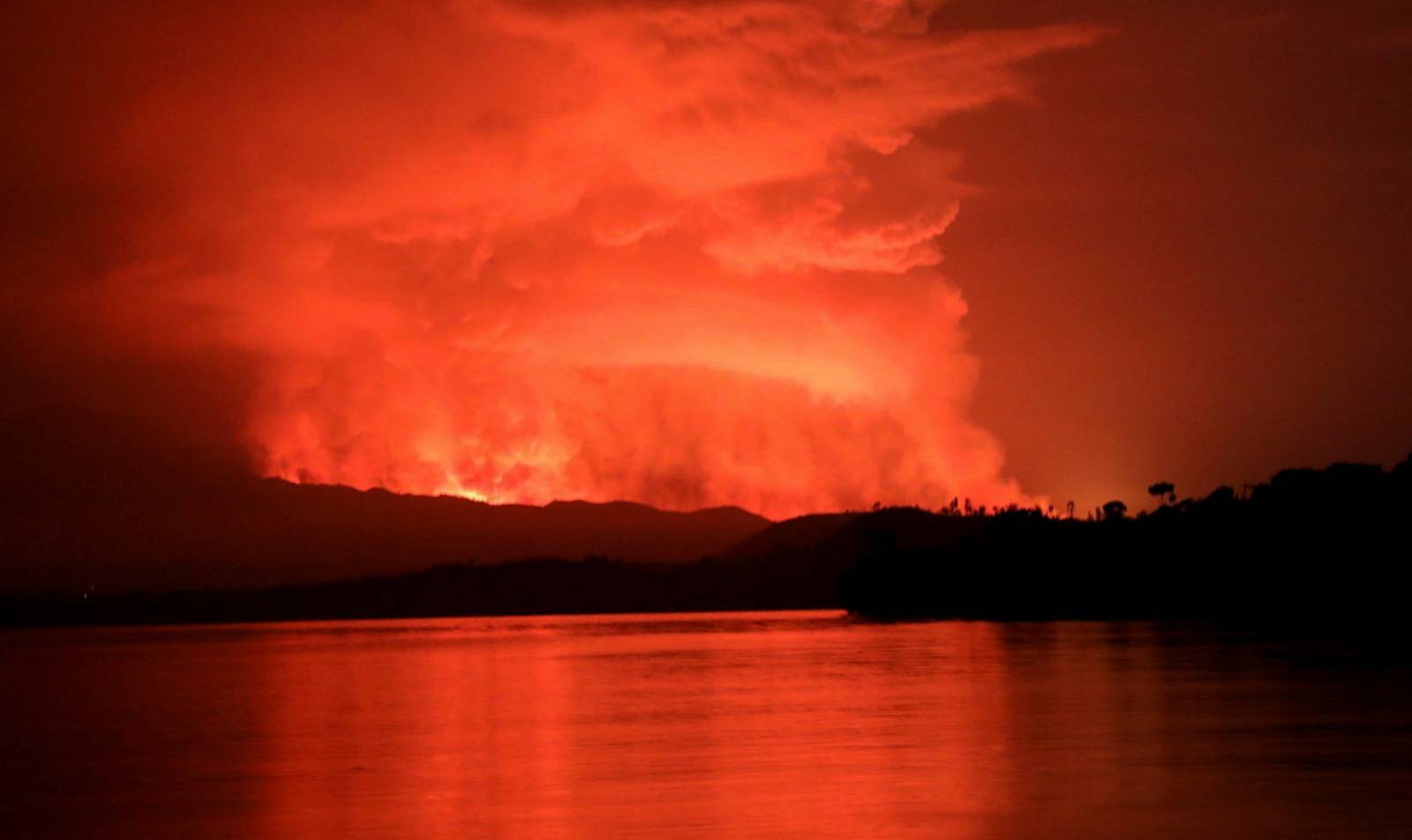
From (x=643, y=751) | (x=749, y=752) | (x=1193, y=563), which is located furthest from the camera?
(x=1193, y=563)

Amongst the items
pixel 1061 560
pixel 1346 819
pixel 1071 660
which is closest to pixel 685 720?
pixel 1346 819

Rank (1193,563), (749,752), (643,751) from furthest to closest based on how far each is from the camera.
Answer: (1193,563), (643,751), (749,752)

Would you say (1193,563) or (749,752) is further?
(1193,563)

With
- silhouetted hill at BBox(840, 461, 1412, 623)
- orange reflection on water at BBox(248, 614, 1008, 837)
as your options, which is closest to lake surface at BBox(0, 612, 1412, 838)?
orange reflection on water at BBox(248, 614, 1008, 837)

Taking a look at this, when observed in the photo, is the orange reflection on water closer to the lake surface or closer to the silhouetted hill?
the lake surface

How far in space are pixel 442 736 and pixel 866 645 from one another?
185 feet

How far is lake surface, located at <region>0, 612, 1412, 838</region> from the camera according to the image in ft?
83.5

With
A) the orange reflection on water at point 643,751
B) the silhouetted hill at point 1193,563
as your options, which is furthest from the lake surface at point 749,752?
the silhouetted hill at point 1193,563

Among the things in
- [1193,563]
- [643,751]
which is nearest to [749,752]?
[643,751]

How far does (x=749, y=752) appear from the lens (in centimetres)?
3478

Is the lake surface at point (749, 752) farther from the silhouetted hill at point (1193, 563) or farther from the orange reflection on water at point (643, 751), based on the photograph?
the silhouetted hill at point (1193, 563)

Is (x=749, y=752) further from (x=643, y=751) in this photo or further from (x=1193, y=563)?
(x=1193, y=563)

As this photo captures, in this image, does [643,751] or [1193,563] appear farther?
[1193,563]

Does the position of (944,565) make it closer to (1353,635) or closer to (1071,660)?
(1353,635)
